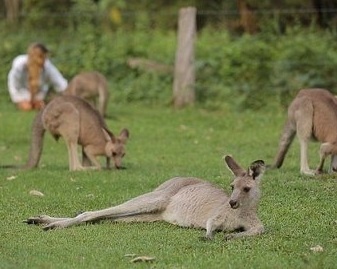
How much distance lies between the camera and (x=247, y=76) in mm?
19016

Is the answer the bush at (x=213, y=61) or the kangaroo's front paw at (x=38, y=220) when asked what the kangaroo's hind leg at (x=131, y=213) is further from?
the bush at (x=213, y=61)

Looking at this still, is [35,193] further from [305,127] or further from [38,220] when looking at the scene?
[305,127]

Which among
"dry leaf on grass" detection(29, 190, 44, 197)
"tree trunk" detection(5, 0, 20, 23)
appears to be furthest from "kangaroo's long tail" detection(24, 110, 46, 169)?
"tree trunk" detection(5, 0, 20, 23)

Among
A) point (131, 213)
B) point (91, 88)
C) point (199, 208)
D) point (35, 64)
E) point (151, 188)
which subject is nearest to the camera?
point (199, 208)

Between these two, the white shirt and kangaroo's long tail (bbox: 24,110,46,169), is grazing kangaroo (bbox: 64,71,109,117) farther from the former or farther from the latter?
kangaroo's long tail (bbox: 24,110,46,169)

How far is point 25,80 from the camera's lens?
18.8m

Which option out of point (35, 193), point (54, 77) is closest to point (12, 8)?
point (54, 77)

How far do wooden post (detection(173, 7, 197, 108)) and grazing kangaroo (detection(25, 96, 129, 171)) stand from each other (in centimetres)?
612

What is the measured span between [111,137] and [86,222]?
4.12 m

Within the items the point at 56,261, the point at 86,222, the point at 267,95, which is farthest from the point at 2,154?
the point at 56,261

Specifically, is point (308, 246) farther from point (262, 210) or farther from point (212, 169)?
point (212, 169)

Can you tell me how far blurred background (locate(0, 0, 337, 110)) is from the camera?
18.5m

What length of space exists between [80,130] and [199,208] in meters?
4.47

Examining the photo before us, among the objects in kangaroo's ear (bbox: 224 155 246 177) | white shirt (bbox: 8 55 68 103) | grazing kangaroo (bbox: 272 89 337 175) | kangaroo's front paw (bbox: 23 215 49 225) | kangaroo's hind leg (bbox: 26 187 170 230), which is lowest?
white shirt (bbox: 8 55 68 103)
